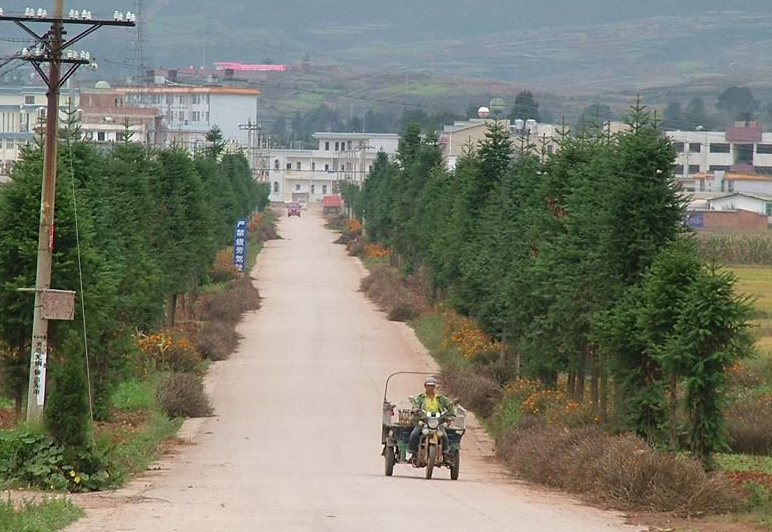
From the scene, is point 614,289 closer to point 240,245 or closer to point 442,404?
point 442,404

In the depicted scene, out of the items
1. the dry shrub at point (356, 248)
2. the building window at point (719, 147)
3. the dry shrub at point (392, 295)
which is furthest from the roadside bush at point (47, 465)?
the building window at point (719, 147)

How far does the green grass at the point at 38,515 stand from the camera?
15438 mm

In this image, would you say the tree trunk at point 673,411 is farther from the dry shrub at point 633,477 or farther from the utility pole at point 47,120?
the utility pole at point 47,120

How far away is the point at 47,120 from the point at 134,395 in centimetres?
1196

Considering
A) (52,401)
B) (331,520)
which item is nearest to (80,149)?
(52,401)

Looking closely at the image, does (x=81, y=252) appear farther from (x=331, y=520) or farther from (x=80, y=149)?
(x=331, y=520)

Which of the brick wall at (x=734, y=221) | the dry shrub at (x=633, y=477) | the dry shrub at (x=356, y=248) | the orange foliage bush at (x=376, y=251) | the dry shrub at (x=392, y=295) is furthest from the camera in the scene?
the brick wall at (x=734, y=221)

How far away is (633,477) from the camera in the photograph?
2081 cm

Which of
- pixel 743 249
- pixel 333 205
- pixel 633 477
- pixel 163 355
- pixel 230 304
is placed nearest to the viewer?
pixel 633 477

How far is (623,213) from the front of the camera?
2741 centimetres

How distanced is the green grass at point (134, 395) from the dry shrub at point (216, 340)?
757 cm

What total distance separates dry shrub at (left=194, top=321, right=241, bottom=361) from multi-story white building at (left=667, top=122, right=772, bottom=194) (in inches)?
3832

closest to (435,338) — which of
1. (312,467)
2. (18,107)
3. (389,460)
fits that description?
(312,467)

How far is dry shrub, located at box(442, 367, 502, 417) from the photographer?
36.6 meters
